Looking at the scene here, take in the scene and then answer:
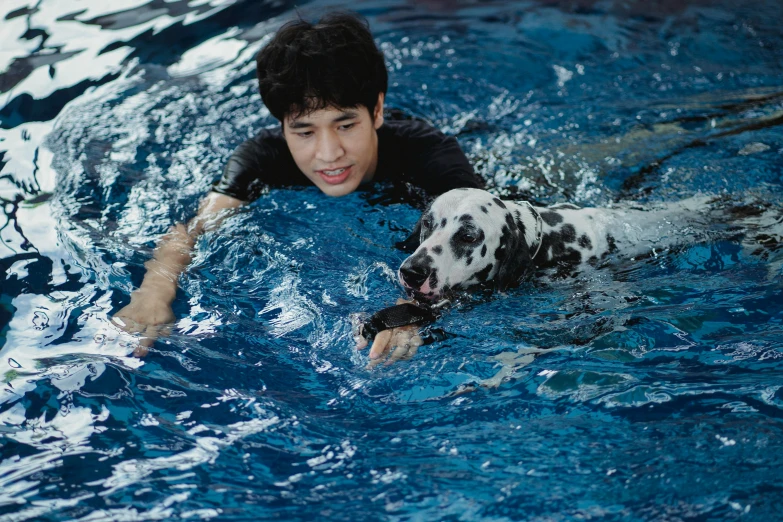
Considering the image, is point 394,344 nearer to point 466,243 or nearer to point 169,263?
point 466,243

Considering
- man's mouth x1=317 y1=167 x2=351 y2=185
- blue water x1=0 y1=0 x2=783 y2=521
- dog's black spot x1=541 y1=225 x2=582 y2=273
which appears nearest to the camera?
blue water x1=0 y1=0 x2=783 y2=521

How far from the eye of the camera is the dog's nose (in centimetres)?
400

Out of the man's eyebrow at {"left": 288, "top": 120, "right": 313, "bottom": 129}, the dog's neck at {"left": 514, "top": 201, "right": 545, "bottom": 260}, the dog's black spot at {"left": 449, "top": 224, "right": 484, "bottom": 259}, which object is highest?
the man's eyebrow at {"left": 288, "top": 120, "right": 313, "bottom": 129}

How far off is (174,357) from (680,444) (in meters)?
2.53

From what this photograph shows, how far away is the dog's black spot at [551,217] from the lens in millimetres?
4684

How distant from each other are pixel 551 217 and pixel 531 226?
33cm

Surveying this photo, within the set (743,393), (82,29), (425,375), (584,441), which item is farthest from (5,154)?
(743,393)

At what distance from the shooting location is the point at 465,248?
4.12 m

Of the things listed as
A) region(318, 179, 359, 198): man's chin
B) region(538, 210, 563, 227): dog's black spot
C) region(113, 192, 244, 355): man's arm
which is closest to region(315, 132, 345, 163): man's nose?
region(318, 179, 359, 198): man's chin

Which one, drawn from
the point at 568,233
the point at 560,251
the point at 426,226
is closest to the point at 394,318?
the point at 426,226

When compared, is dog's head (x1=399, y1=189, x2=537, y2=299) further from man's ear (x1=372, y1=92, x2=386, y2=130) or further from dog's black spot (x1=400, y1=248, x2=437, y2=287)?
man's ear (x1=372, y1=92, x2=386, y2=130)

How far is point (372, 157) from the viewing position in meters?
5.50

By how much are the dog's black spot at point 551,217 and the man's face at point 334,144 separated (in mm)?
1291

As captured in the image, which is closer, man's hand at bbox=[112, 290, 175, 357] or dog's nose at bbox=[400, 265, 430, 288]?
dog's nose at bbox=[400, 265, 430, 288]
